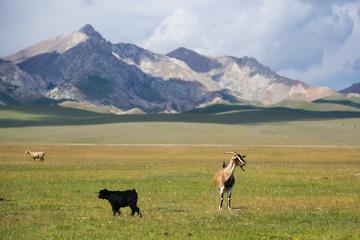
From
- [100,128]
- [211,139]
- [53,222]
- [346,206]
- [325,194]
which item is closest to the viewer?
[53,222]

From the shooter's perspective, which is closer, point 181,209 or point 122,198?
point 122,198

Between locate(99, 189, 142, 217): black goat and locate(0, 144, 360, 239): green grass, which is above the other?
locate(99, 189, 142, 217): black goat

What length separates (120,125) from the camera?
19012 centimetres

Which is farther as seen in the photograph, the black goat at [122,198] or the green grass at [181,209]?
the black goat at [122,198]

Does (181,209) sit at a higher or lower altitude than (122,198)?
lower

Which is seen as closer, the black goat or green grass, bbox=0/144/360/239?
green grass, bbox=0/144/360/239

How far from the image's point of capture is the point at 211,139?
147750 millimetres

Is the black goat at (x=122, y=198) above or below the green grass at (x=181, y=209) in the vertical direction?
above

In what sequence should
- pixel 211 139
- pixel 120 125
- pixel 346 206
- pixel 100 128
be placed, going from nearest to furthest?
pixel 346 206
pixel 211 139
pixel 100 128
pixel 120 125

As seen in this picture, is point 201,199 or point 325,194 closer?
point 201,199

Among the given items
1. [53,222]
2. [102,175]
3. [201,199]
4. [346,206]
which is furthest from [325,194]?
[102,175]

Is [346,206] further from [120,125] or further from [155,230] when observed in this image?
[120,125]

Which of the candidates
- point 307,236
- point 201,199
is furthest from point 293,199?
point 307,236

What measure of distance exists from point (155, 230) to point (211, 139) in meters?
130
